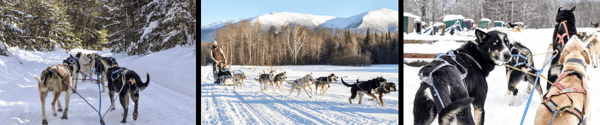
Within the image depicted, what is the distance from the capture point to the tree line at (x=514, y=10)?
7.31 ft

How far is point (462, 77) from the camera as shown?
1.82 meters

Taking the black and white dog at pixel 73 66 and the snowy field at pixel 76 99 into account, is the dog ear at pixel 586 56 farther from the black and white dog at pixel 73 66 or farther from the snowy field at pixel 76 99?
the black and white dog at pixel 73 66

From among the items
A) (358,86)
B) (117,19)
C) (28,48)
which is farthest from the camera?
(117,19)

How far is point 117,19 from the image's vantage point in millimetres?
3309

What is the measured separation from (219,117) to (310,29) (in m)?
1.59

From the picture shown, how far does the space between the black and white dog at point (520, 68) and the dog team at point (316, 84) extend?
3.09ft

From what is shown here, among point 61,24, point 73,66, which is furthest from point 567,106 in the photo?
point 61,24

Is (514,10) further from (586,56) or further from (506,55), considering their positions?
(506,55)

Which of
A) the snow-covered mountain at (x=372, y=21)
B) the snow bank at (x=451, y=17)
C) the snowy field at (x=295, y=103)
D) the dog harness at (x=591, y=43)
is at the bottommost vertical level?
the snowy field at (x=295, y=103)

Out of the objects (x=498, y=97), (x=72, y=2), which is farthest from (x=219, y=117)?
(x=498, y=97)

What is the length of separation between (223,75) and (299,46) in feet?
3.37

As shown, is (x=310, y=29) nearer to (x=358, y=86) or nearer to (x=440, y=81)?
(x=358, y=86)

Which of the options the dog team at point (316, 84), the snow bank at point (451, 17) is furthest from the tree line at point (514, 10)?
the dog team at point (316, 84)

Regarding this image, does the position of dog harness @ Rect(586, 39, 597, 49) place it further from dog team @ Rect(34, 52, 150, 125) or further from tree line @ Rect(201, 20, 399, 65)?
dog team @ Rect(34, 52, 150, 125)
